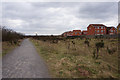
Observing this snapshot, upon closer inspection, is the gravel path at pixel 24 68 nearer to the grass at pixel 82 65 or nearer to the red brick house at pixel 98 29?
the grass at pixel 82 65

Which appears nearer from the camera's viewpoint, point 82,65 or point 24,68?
point 24,68

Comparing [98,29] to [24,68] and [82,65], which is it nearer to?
[82,65]

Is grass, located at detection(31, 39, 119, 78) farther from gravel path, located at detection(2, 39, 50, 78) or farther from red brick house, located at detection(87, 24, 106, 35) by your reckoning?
red brick house, located at detection(87, 24, 106, 35)

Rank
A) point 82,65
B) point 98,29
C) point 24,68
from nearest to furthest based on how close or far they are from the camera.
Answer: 1. point 24,68
2. point 82,65
3. point 98,29

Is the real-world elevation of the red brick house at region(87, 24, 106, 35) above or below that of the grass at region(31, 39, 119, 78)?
above

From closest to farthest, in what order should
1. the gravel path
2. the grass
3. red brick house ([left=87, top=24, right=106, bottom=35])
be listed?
the gravel path → the grass → red brick house ([left=87, top=24, right=106, bottom=35])

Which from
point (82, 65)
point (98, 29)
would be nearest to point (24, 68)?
point (82, 65)

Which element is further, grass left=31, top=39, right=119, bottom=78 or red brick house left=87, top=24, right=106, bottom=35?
red brick house left=87, top=24, right=106, bottom=35

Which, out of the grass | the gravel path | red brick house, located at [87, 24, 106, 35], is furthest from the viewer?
red brick house, located at [87, 24, 106, 35]

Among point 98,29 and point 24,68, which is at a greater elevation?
point 98,29

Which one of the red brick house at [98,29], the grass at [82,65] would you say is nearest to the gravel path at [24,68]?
the grass at [82,65]

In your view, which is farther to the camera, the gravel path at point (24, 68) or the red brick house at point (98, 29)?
the red brick house at point (98, 29)

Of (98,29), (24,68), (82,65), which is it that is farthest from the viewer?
(98,29)

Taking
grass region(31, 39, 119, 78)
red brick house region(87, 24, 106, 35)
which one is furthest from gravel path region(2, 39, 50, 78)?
red brick house region(87, 24, 106, 35)
